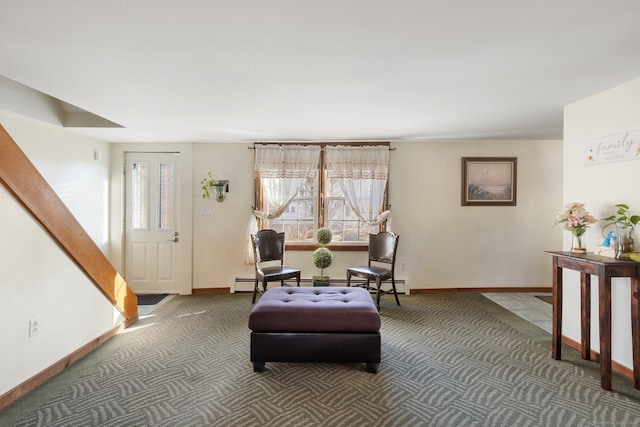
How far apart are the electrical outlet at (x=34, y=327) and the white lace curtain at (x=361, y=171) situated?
3496 millimetres

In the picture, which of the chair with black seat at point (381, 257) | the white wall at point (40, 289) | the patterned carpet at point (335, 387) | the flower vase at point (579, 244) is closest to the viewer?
the patterned carpet at point (335, 387)

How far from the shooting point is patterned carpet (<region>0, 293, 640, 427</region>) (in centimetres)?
193

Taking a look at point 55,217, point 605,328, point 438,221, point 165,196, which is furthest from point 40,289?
point 438,221

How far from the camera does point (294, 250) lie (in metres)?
4.69

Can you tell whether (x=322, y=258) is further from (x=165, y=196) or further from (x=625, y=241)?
(x=625, y=241)

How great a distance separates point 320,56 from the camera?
6.51 feet

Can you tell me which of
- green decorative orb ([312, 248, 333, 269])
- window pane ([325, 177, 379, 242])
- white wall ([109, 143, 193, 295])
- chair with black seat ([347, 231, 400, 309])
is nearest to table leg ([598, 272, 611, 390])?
chair with black seat ([347, 231, 400, 309])

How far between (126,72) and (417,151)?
12.4ft

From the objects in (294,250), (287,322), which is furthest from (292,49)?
(294,250)

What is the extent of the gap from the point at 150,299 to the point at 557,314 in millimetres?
4747

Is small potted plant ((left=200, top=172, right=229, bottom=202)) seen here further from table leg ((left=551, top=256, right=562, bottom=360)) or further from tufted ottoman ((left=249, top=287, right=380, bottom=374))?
table leg ((left=551, top=256, right=562, bottom=360))

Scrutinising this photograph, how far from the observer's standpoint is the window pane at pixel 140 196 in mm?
4637

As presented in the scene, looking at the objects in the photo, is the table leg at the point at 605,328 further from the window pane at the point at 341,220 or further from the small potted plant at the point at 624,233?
the window pane at the point at 341,220

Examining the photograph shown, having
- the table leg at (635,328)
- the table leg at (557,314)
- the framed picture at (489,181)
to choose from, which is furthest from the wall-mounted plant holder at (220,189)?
the table leg at (635,328)
